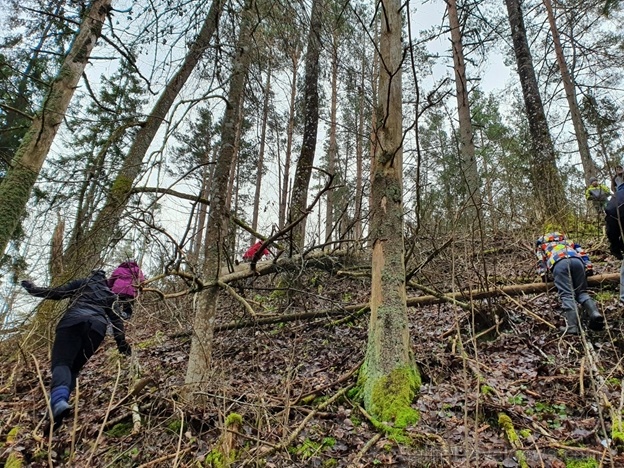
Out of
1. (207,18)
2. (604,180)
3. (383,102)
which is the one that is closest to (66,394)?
(383,102)

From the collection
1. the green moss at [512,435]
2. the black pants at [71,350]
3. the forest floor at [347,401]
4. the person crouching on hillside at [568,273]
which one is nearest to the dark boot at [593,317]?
the person crouching on hillside at [568,273]

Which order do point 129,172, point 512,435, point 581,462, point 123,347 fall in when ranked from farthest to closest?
1. point 129,172
2. point 123,347
3. point 512,435
4. point 581,462

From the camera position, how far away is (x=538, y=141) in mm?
8406

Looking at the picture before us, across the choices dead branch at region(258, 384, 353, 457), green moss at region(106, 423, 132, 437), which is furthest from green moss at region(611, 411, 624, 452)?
green moss at region(106, 423, 132, 437)

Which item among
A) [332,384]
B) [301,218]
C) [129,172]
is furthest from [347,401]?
[129,172]

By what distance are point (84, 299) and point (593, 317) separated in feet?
18.2

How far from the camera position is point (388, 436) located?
8.95 feet

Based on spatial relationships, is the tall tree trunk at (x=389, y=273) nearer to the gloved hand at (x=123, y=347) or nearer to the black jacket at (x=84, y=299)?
the black jacket at (x=84, y=299)

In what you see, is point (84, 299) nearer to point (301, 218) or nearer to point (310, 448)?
→ point (301, 218)

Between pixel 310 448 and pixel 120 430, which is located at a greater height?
pixel 310 448

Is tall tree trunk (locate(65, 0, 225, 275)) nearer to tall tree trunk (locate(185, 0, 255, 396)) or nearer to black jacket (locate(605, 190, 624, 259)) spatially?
tall tree trunk (locate(185, 0, 255, 396))

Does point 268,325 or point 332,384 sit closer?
point 332,384

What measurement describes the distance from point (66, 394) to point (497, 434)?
13.0ft

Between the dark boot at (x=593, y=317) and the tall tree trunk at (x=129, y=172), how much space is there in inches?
184
